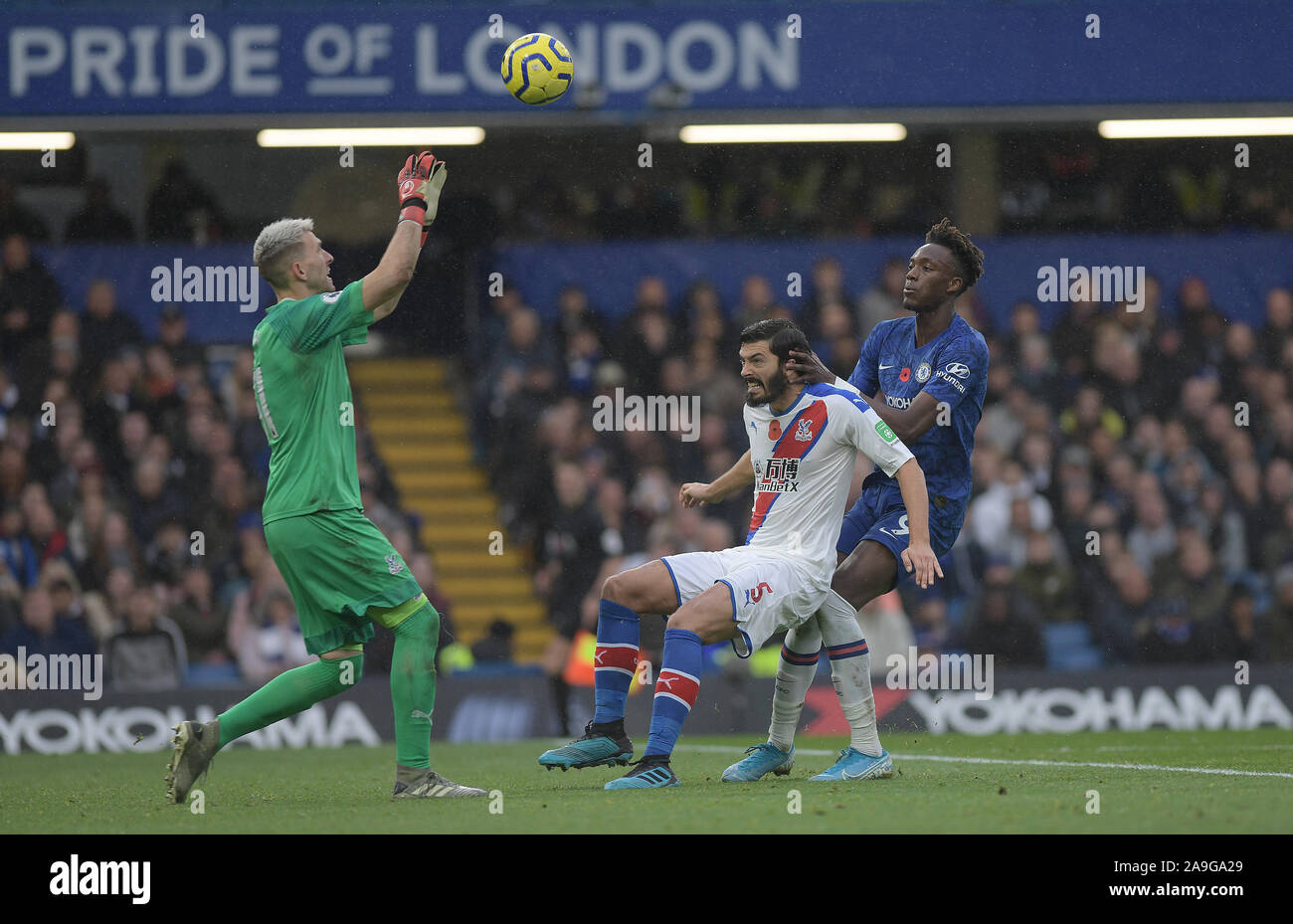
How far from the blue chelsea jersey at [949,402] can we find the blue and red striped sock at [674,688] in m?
1.44

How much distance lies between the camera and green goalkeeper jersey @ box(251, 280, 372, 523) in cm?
629

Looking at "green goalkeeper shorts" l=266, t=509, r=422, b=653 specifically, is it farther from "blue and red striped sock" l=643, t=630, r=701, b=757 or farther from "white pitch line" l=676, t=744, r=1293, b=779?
"white pitch line" l=676, t=744, r=1293, b=779

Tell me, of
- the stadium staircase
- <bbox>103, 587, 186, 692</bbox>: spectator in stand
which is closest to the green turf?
<bbox>103, 587, 186, 692</bbox>: spectator in stand

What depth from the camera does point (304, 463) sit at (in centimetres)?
639

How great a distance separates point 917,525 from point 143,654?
24.1ft

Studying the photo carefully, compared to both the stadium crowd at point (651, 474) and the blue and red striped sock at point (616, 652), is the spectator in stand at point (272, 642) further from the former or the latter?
the blue and red striped sock at point (616, 652)

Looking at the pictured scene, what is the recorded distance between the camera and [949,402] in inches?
285

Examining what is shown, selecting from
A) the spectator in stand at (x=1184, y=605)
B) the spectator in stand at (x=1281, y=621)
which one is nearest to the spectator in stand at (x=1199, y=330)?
the spectator in stand at (x=1184, y=605)

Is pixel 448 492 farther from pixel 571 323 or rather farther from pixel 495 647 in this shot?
pixel 495 647

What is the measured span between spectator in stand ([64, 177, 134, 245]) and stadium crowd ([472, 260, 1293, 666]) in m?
3.51

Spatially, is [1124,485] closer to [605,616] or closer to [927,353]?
[927,353]

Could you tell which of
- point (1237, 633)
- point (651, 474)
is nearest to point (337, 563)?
point (651, 474)

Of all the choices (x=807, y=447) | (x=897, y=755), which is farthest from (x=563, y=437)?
(x=807, y=447)

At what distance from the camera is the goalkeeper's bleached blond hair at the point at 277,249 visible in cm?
646
